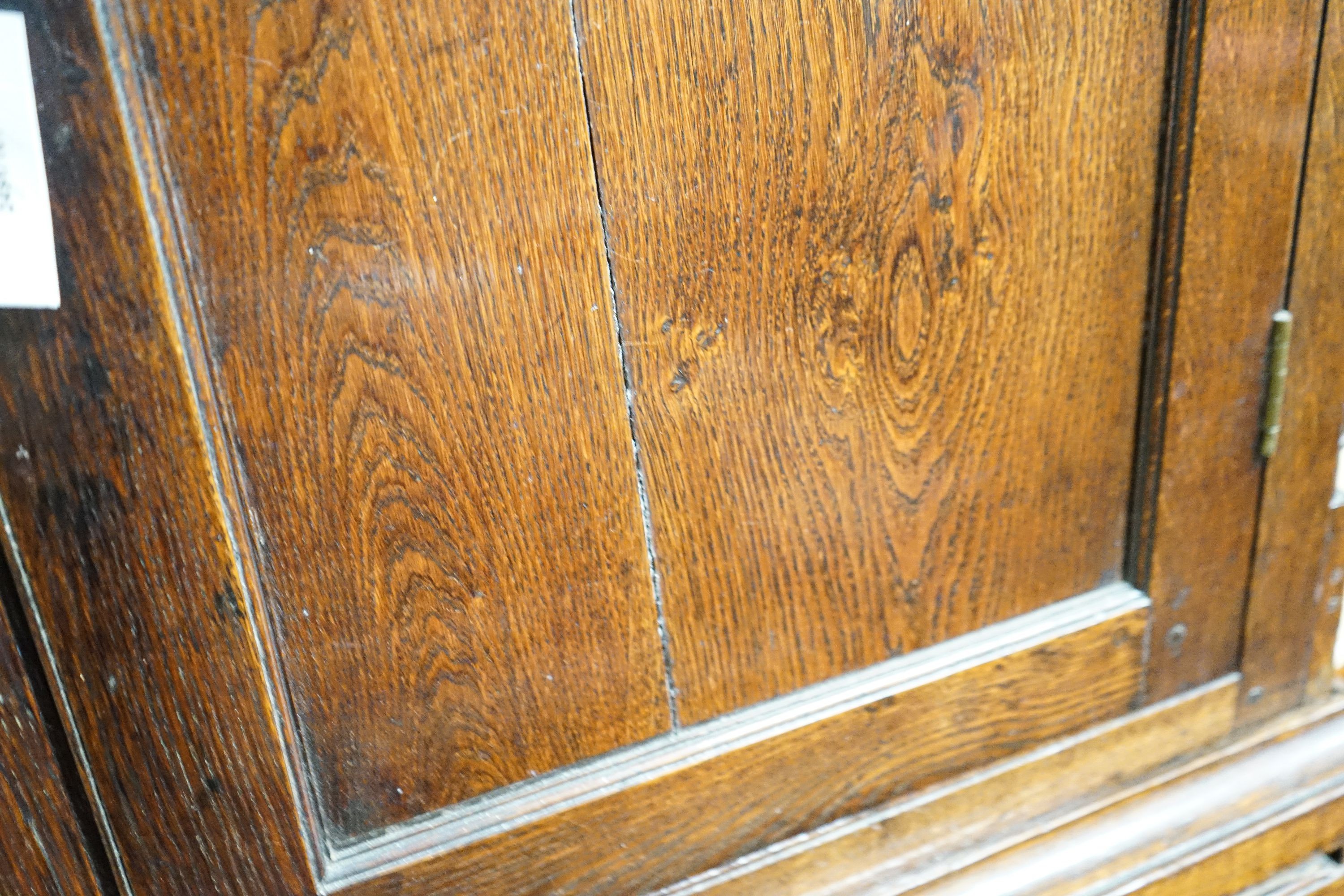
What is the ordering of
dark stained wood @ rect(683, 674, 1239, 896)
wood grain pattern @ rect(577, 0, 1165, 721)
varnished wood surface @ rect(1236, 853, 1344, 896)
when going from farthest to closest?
varnished wood surface @ rect(1236, 853, 1344, 896) → dark stained wood @ rect(683, 674, 1239, 896) → wood grain pattern @ rect(577, 0, 1165, 721)

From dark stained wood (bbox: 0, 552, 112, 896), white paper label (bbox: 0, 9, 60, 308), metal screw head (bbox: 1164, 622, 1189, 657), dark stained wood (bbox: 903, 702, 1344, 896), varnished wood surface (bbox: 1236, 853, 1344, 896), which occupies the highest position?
white paper label (bbox: 0, 9, 60, 308)

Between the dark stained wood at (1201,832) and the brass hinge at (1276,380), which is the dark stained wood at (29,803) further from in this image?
the brass hinge at (1276,380)

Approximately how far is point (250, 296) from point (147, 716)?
0.64ft

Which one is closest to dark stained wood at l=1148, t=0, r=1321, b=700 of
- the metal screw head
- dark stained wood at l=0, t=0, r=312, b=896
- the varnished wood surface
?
the metal screw head

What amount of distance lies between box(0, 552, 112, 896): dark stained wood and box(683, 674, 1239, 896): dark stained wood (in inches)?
12.2

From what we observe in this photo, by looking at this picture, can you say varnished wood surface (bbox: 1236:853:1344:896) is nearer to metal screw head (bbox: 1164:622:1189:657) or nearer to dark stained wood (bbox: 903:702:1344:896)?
dark stained wood (bbox: 903:702:1344:896)

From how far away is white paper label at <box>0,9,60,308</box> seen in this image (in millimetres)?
315

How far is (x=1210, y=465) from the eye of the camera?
2.01ft

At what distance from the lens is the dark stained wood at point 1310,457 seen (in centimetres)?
56

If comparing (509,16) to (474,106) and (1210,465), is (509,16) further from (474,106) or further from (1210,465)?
(1210,465)

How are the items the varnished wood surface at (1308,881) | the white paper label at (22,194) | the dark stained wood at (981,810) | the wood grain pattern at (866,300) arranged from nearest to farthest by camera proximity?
→ 1. the white paper label at (22,194)
2. the wood grain pattern at (866,300)
3. the dark stained wood at (981,810)
4. the varnished wood surface at (1308,881)

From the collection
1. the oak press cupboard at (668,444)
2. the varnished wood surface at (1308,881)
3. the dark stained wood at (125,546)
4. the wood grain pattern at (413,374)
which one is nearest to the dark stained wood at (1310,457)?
the oak press cupboard at (668,444)

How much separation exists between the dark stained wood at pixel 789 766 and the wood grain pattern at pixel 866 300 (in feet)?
0.07

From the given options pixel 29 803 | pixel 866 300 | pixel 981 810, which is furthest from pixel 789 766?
pixel 29 803
